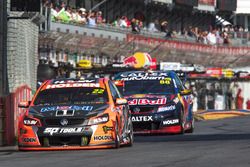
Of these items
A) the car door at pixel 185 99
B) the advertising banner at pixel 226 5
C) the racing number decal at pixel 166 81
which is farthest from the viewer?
the advertising banner at pixel 226 5

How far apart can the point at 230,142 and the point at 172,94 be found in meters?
4.56

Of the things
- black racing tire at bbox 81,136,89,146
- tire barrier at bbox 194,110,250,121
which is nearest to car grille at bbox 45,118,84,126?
black racing tire at bbox 81,136,89,146

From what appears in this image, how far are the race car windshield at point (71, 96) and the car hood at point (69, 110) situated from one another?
38 centimetres

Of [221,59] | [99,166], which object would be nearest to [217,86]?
[221,59]

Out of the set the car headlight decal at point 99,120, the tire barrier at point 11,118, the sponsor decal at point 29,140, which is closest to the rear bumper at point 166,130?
the tire barrier at point 11,118

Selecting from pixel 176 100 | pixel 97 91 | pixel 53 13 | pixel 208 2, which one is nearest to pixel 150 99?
pixel 176 100

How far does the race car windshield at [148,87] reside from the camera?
19641 mm

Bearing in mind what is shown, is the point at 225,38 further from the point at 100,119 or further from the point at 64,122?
the point at 64,122

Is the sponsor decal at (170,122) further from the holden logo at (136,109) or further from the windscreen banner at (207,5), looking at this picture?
the windscreen banner at (207,5)

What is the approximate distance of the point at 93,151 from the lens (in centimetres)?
1345

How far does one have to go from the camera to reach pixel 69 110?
45.5 feet

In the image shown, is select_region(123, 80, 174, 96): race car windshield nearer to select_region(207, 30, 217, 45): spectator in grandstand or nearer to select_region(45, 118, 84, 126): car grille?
select_region(45, 118, 84, 126): car grille

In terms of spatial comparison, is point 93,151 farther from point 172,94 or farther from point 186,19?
point 186,19

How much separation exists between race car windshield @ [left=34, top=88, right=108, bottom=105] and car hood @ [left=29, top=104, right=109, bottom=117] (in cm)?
38
